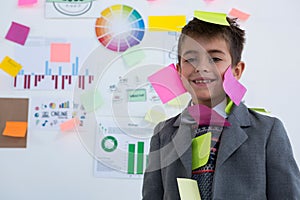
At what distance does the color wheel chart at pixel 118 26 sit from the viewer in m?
1.26

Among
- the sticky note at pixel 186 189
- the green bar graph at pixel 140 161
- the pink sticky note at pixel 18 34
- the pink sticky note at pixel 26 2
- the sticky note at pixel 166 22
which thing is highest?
the pink sticky note at pixel 26 2

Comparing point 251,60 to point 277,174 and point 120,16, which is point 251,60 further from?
point 277,174

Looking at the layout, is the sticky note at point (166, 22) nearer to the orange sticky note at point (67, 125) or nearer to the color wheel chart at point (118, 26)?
the color wheel chart at point (118, 26)

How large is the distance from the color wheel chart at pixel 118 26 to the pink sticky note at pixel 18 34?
260 millimetres

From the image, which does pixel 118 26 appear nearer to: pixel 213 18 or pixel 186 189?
pixel 213 18

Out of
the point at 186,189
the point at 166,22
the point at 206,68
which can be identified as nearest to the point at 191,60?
the point at 206,68

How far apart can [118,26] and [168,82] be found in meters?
0.45

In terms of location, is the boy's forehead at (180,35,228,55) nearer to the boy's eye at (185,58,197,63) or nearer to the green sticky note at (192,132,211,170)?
the boy's eye at (185,58,197,63)

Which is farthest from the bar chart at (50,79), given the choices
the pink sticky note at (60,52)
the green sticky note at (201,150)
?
the green sticky note at (201,150)

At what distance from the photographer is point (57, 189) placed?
1.25 m

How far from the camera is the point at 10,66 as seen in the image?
4.30 feet

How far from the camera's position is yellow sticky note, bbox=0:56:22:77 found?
51.4 inches

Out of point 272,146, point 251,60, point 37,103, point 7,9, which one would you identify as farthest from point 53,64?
point 272,146

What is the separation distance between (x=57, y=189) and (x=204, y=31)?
0.79m
